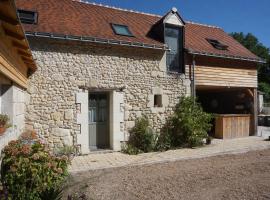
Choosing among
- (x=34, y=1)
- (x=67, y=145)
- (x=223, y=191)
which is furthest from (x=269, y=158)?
(x=34, y=1)

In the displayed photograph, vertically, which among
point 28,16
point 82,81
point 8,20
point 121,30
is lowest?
point 82,81

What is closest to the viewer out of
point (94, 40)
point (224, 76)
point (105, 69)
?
point (94, 40)

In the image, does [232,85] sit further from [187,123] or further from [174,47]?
[187,123]

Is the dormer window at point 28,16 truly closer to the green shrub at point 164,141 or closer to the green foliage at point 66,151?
the green foliage at point 66,151

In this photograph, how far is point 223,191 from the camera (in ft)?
16.8

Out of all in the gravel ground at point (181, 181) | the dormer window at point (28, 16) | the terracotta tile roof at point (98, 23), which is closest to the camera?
the gravel ground at point (181, 181)

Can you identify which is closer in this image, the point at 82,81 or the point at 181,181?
the point at 181,181

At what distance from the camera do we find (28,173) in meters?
4.46

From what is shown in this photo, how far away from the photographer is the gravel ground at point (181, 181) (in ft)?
16.4

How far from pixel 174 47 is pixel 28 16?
5.32 meters

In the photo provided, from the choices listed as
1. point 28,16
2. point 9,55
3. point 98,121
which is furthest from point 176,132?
point 9,55

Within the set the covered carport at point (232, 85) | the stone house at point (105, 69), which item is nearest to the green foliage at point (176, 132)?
the stone house at point (105, 69)

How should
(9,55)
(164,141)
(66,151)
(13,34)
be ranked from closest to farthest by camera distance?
1. (13,34)
2. (9,55)
3. (66,151)
4. (164,141)

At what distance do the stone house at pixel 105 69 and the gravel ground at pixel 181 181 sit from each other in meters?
2.57
